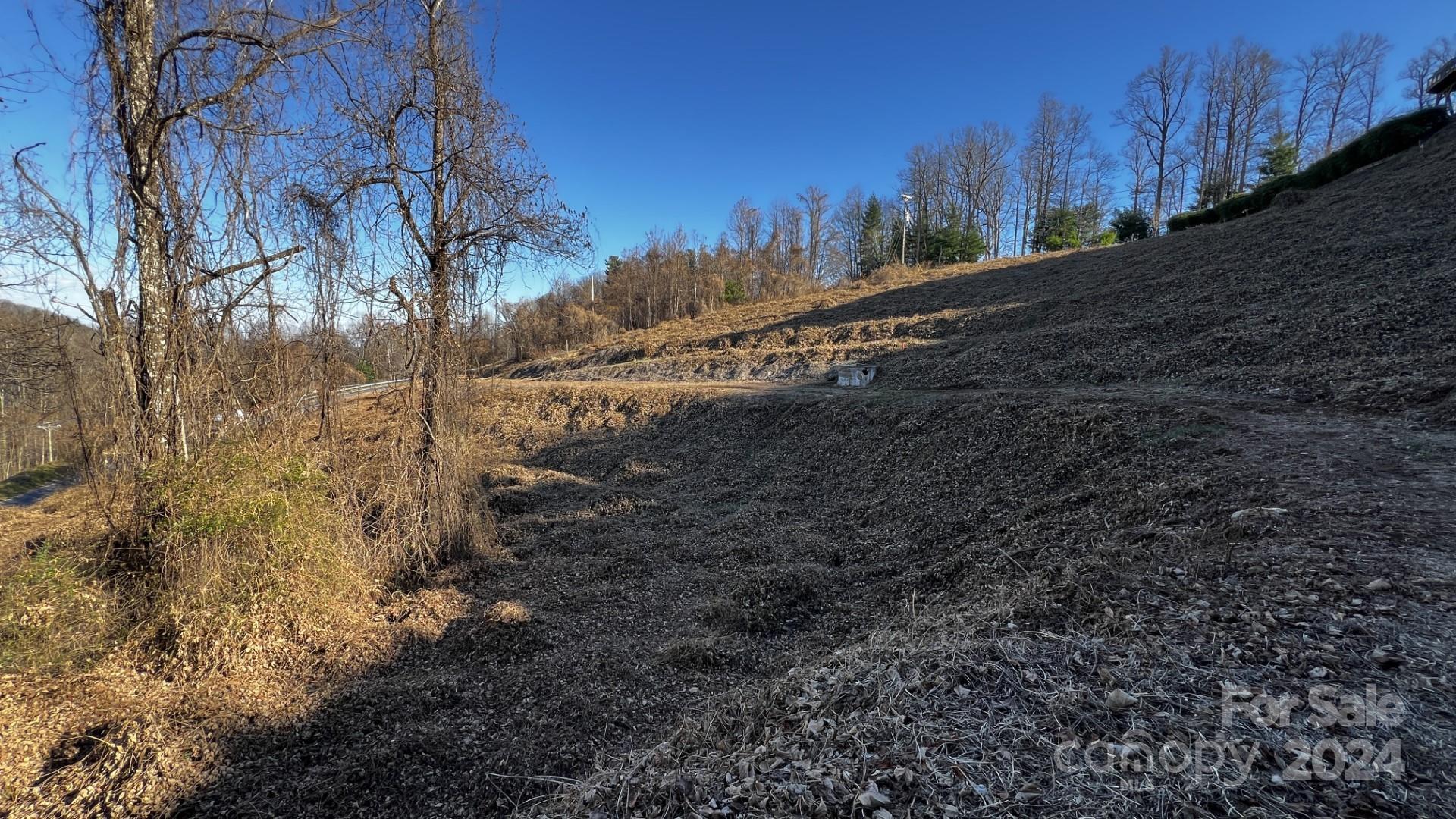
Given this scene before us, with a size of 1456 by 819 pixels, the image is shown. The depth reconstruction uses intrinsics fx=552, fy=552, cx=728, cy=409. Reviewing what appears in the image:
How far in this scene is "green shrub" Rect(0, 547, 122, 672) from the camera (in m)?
3.64

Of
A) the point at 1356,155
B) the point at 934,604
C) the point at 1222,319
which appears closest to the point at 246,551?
the point at 934,604

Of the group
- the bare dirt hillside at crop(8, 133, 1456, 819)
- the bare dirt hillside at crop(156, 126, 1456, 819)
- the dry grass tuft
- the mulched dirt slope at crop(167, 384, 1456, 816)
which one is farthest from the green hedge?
the dry grass tuft

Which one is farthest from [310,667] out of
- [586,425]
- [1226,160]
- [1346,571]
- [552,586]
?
[1226,160]

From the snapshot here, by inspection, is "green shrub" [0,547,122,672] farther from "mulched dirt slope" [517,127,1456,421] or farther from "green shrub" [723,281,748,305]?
"green shrub" [723,281,748,305]

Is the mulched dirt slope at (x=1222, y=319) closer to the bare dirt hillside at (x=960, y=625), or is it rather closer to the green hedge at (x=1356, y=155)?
the bare dirt hillside at (x=960, y=625)

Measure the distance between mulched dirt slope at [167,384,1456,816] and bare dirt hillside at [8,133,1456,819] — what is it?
0.07ft

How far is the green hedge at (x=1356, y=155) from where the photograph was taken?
60.8ft

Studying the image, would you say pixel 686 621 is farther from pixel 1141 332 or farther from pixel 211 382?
pixel 1141 332

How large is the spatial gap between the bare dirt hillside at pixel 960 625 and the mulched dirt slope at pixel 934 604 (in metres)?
0.02

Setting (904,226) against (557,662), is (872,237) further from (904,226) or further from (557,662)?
(557,662)

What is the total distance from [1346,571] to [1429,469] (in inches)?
99.3

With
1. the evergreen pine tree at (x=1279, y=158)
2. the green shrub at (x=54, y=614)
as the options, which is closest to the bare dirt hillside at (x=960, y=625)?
the green shrub at (x=54, y=614)

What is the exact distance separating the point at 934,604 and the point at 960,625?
1.37m

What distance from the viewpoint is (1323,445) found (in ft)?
16.9
